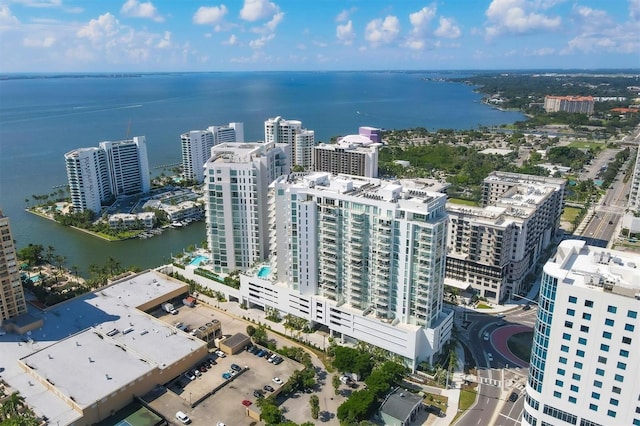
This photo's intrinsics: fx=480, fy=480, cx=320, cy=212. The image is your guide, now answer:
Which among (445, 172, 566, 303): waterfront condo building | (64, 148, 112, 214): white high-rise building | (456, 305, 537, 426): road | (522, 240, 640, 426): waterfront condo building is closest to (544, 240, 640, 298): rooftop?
(522, 240, 640, 426): waterfront condo building

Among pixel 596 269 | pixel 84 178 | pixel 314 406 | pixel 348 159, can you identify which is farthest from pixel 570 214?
pixel 84 178

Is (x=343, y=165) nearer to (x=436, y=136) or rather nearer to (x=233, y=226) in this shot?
(x=233, y=226)

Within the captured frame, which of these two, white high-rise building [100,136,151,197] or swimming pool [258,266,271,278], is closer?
swimming pool [258,266,271,278]

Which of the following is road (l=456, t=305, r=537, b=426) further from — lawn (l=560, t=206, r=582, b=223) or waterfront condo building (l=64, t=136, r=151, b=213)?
waterfront condo building (l=64, t=136, r=151, b=213)

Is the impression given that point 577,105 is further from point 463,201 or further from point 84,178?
point 84,178

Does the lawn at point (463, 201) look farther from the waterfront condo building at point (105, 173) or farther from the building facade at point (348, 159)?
the waterfront condo building at point (105, 173)

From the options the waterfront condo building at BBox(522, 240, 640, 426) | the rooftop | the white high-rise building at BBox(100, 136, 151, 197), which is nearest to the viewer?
the waterfront condo building at BBox(522, 240, 640, 426)

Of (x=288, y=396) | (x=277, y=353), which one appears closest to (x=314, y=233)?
(x=277, y=353)

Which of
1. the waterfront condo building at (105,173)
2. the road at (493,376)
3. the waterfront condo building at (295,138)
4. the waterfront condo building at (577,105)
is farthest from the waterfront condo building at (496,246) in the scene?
the waterfront condo building at (577,105)
